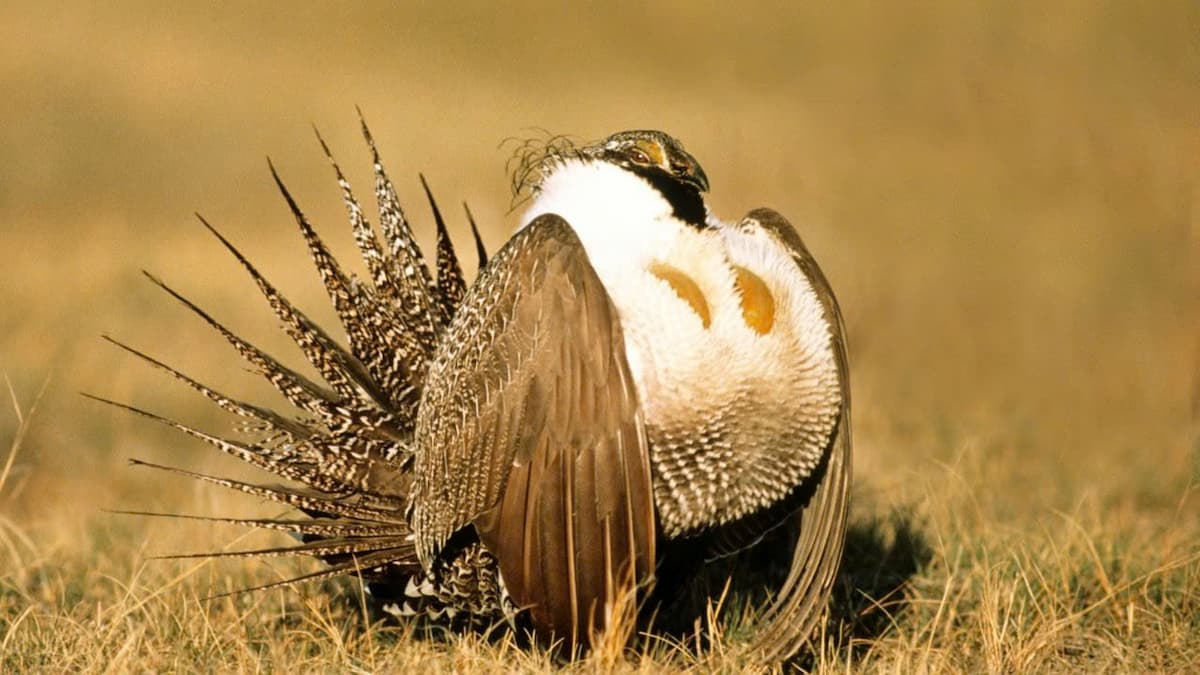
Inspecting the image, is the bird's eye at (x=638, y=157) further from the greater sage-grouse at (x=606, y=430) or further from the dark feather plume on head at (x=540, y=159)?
the dark feather plume on head at (x=540, y=159)

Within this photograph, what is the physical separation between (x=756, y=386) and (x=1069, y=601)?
1015 millimetres

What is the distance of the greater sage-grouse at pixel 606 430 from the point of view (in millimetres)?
2672

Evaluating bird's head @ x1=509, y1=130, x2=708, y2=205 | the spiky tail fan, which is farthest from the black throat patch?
the spiky tail fan

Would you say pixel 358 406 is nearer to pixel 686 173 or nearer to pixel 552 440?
pixel 552 440

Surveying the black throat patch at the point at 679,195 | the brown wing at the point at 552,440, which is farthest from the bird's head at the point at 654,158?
the brown wing at the point at 552,440

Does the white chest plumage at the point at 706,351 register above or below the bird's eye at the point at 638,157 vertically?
below

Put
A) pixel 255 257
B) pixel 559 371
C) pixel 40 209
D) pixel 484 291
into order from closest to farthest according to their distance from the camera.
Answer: pixel 559 371 → pixel 484 291 → pixel 255 257 → pixel 40 209

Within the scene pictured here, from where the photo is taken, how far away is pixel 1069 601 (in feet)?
11.0

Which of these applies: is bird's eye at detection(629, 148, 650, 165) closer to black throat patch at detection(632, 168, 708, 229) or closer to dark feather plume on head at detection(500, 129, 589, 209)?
black throat patch at detection(632, 168, 708, 229)

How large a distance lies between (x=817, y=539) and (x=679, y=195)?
738mm

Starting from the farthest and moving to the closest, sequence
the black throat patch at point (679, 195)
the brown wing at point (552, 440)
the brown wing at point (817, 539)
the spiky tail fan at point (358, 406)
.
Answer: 1. the spiky tail fan at point (358, 406)
2. the brown wing at point (817, 539)
3. the black throat patch at point (679, 195)
4. the brown wing at point (552, 440)

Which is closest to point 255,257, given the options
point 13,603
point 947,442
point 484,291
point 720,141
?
point 720,141

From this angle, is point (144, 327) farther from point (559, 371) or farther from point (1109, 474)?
point (559, 371)

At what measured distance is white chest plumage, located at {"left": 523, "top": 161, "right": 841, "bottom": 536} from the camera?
2.74m
